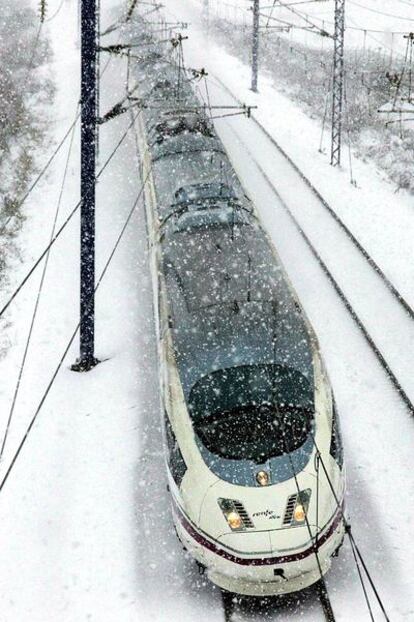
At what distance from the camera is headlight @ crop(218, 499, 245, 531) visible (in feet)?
23.6

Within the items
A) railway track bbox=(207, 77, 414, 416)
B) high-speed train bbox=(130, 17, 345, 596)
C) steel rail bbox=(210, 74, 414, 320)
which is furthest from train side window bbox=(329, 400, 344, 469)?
steel rail bbox=(210, 74, 414, 320)

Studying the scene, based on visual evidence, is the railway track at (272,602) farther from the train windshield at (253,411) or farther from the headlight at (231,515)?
the train windshield at (253,411)

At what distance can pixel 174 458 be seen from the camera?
7.96 meters

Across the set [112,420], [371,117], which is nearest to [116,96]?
[371,117]

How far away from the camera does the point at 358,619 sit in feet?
25.0

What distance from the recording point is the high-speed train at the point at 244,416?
23.7 ft

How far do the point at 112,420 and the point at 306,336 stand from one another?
4.00 metres

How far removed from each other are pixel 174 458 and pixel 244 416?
105 centimetres

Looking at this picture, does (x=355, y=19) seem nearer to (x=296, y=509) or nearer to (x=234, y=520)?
(x=296, y=509)

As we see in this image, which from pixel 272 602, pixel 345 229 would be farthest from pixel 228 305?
pixel 345 229

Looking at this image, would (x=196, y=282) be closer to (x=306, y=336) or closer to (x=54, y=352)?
(x=306, y=336)

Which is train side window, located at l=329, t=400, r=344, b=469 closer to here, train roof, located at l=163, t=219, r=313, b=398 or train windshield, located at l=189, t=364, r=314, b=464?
train windshield, located at l=189, t=364, r=314, b=464

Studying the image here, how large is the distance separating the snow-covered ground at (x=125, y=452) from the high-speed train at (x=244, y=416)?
Result: 41.6 inches

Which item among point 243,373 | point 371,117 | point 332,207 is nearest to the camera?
point 243,373
